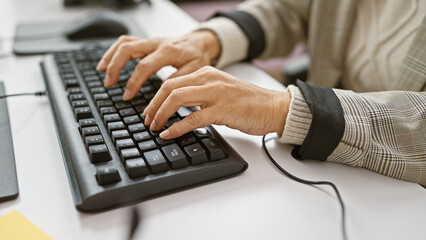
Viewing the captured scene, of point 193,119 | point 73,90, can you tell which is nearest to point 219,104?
point 193,119

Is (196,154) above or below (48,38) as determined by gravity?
below

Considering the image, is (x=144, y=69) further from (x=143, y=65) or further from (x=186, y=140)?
(x=186, y=140)

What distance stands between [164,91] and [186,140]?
8 cm

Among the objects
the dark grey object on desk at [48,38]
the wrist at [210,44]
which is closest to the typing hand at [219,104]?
the wrist at [210,44]

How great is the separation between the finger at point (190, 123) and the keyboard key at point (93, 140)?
3.1 inches

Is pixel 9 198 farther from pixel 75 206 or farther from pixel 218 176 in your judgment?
pixel 218 176

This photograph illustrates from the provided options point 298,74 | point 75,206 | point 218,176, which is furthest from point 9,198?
point 298,74

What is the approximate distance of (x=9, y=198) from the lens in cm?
41

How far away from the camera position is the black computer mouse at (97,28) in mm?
846

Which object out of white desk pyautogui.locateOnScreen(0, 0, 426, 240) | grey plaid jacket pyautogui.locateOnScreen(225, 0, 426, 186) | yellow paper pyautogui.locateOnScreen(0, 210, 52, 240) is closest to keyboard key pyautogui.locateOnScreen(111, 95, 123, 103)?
white desk pyautogui.locateOnScreen(0, 0, 426, 240)

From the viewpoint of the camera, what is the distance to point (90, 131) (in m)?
0.47

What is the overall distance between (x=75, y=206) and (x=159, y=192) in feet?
0.31

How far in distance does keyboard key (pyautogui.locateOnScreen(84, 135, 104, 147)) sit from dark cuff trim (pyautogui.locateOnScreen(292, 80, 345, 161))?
0.88 feet

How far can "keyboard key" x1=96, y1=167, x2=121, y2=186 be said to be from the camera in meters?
0.40
